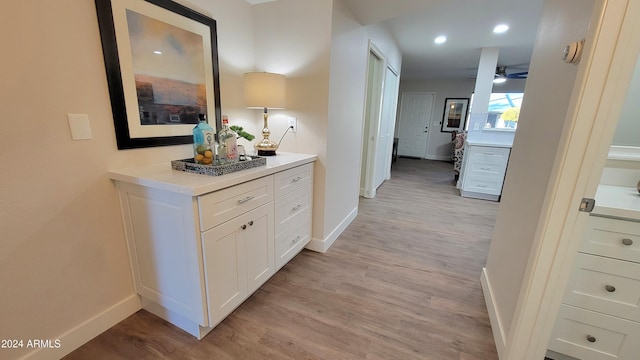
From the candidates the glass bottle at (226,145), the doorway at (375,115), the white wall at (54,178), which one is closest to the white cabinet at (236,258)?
the glass bottle at (226,145)

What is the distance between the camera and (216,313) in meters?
1.36

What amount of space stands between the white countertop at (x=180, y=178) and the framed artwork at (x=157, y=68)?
0.18 metres

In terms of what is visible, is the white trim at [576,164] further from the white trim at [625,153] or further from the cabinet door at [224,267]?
the cabinet door at [224,267]

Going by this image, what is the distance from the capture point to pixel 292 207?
195 centimetres

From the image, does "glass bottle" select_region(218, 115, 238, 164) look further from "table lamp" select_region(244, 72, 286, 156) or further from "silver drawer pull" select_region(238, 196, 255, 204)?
"table lamp" select_region(244, 72, 286, 156)

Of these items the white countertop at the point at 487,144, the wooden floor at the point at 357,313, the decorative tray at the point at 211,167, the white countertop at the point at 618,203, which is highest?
the white countertop at the point at 487,144

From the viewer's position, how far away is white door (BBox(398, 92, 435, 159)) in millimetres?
7625

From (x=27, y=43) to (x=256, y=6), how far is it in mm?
1584

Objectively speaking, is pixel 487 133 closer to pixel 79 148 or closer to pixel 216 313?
pixel 216 313

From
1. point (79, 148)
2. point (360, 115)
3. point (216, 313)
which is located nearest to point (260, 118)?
point (360, 115)

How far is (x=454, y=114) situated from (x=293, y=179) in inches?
280

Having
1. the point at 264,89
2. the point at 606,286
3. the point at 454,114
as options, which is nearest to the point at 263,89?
the point at 264,89

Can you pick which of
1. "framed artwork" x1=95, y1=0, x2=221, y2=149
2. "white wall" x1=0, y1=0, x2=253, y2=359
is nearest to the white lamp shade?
"framed artwork" x1=95, y1=0, x2=221, y2=149

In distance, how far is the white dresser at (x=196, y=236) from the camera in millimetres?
1221
